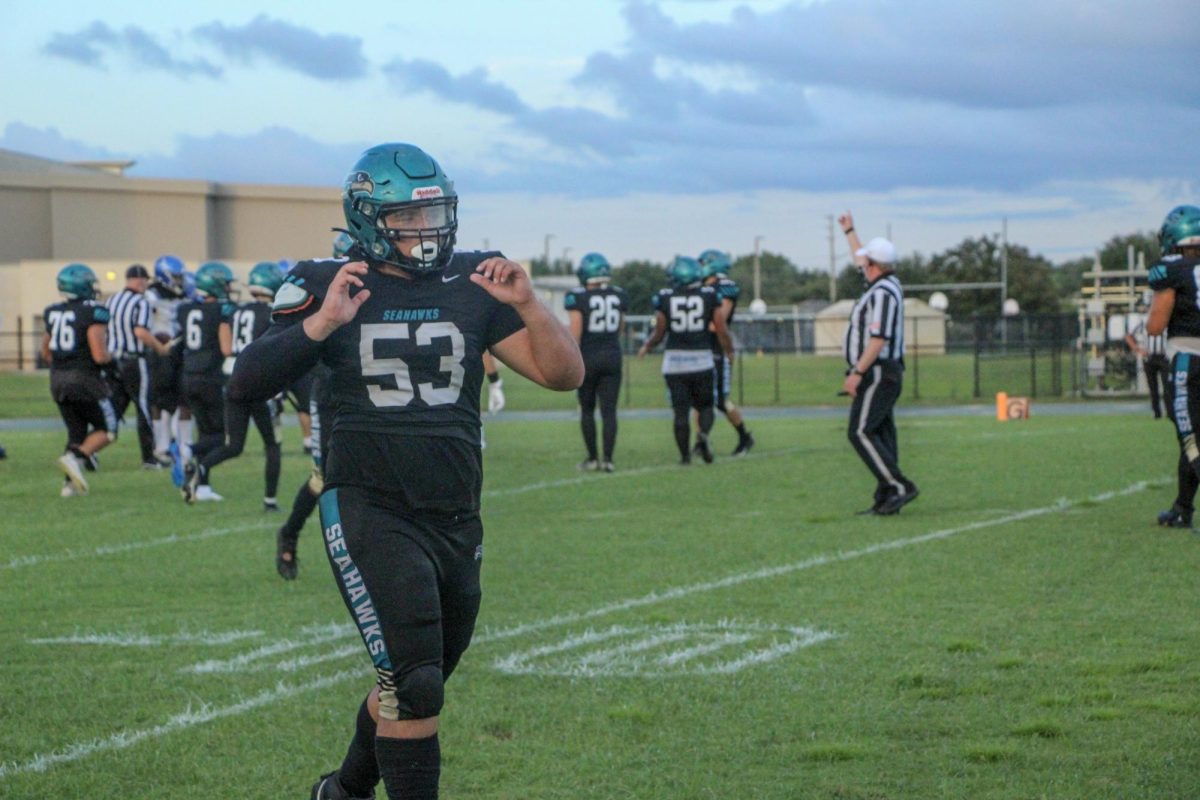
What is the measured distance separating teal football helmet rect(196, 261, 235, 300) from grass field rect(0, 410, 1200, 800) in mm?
1935

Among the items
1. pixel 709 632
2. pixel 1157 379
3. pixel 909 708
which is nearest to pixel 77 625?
pixel 709 632

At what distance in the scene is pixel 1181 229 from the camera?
990 centimetres

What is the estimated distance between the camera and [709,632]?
7.55 m

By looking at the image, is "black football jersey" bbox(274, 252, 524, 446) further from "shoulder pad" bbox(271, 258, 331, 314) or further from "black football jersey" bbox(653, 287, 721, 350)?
"black football jersey" bbox(653, 287, 721, 350)

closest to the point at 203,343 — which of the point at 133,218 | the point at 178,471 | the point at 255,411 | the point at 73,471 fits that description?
the point at 255,411

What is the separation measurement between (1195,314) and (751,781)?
5.91 meters

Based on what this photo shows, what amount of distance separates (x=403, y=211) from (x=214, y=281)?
1017 cm

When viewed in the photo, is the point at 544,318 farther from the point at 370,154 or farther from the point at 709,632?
the point at 709,632

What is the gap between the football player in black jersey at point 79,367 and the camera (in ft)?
46.7

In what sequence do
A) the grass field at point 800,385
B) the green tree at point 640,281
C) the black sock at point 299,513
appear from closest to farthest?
the black sock at point 299,513
the grass field at point 800,385
the green tree at point 640,281

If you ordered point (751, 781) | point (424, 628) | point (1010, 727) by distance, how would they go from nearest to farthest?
1. point (424, 628)
2. point (751, 781)
3. point (1010, 727)

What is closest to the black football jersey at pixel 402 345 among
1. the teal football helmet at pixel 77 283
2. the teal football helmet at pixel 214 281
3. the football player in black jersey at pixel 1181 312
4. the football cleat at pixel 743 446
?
the football player in black jersey at pixel 1181 312

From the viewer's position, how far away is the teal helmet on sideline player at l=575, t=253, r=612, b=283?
16.4 metres

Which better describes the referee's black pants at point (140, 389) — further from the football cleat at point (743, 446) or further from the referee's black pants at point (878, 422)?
the referee's black pants at point (878, 422)
